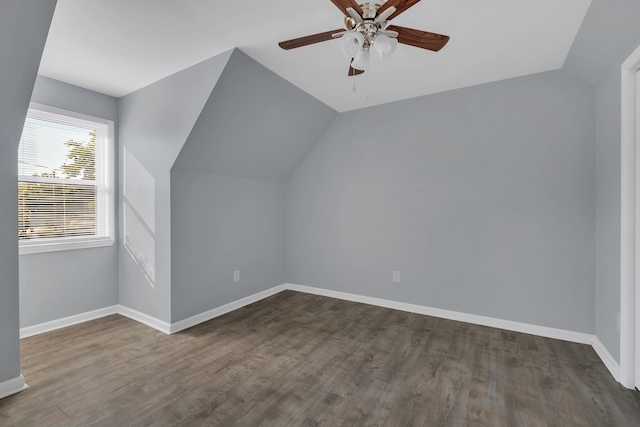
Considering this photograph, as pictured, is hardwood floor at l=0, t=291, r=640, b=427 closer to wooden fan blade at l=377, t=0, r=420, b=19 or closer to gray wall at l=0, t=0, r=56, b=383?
gray wall at l=0, t=0, r=56, b=383

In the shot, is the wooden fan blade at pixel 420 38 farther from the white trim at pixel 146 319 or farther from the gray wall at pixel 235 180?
the white trim at pixel 146 319

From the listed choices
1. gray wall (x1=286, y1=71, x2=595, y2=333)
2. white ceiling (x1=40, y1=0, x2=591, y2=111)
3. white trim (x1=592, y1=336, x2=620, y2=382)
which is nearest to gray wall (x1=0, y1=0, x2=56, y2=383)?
white ceiling (x1=40, y1=0, x2=591, y2=111)

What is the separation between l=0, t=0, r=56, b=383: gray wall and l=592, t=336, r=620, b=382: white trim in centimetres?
414

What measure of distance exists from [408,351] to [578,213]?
1.98 m

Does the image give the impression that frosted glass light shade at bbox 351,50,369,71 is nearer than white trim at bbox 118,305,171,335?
Yes

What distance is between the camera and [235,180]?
3.56 metres

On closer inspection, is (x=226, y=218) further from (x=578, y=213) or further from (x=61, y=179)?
(x=578, y=213)

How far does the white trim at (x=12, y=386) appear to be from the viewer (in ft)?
6.18

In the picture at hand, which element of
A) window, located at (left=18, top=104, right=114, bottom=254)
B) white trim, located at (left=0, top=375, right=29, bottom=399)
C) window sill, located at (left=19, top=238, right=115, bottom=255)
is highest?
window, located at (left=18, top=104, right=114, bottom=254)

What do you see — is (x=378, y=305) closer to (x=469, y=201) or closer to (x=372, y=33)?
(x=469, y=201)

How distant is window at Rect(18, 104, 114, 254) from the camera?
2.80 meters

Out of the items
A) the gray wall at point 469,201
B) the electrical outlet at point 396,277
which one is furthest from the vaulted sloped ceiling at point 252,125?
the electrical outlet at point 396,277

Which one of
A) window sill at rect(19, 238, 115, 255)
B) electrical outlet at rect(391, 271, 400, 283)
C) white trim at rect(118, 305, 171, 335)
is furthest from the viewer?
electrical outlet at rect(391, 271, 400, 283)

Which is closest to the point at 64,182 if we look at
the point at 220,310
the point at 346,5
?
the point at 220,310
